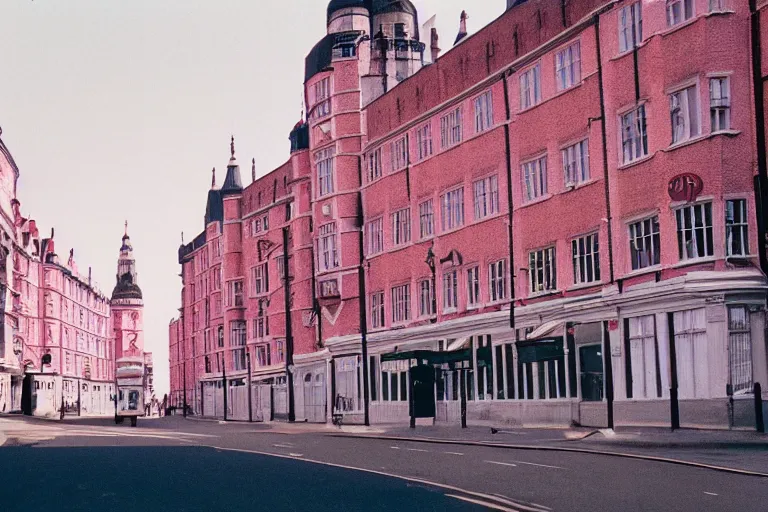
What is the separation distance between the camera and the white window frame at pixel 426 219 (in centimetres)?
5388

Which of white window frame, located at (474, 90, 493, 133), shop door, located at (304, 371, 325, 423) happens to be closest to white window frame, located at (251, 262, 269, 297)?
shop door, located at (304, 371, 325, 423)

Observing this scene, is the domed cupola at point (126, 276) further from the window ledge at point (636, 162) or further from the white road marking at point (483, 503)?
the white road marking at point (483, 503)

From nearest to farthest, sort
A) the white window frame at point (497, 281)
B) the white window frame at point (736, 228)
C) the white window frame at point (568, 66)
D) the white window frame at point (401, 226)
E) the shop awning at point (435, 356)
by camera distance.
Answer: the white window frame at point (736, 228) < the white window frame at point (568, 66) < the white window frame at point (497, 281) < the shop awning at point (435, 356) < the white window frame at point (401, 226)

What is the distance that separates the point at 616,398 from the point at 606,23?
449 inches

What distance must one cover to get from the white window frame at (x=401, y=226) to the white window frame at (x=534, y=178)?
10.7m

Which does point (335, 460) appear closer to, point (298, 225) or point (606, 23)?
point (606, 23)

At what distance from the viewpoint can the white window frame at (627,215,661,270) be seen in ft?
123

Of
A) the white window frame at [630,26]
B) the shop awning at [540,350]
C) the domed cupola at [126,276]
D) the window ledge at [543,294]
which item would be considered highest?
the domed cupola at [126,276]

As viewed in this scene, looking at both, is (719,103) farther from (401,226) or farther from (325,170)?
(325,170)

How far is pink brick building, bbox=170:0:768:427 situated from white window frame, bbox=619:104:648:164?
83 mm

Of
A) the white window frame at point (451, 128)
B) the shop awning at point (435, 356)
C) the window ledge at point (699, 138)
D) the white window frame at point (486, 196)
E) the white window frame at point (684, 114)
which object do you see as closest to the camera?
the window ledge at point (699, 138)

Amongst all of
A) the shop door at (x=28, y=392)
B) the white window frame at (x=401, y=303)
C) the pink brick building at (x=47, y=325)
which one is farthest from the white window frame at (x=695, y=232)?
the shop door at (x=28, y=392)

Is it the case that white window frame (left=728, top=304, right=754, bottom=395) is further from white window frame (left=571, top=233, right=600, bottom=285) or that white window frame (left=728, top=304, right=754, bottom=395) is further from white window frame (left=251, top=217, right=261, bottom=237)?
white window frame (left=251, top=217, right=261, bottom=237)

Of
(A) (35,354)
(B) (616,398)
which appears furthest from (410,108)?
(A) (35,354)
